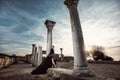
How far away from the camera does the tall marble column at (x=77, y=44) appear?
13.2ft

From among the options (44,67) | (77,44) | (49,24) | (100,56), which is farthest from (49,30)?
(100,56)

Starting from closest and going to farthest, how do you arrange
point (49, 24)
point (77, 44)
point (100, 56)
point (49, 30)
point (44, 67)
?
point (77, 44)
point (44, 67)
point (49, 24)
point (49, 30)
point (100, 56)

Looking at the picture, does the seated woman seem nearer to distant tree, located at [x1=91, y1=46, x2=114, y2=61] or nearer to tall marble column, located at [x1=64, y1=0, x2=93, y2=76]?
tall marble column, located at [x1=64, y1=0, x2=93, y2=76]

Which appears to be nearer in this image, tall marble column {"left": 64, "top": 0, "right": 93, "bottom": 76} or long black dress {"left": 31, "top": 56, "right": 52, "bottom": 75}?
tall marble column {"left": 64, "top": 0, "right": 93, "bottom": 76}

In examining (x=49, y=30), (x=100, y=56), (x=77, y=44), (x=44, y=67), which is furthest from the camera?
(x=100, y=56)

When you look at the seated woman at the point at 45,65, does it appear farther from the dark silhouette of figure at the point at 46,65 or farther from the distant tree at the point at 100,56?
the distant tree at the point at 100,56

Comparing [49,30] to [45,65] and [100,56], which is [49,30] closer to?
[45,65]

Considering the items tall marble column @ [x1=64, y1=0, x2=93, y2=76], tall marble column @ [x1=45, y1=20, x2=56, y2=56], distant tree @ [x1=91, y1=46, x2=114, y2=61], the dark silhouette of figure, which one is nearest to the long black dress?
the dark silhouette of figure

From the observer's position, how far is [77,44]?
440 cm

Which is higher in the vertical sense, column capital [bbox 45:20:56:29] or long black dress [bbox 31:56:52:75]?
column capital [bbox 45:20:56:29]

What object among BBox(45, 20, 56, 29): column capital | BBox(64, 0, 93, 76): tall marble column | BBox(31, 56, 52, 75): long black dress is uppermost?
BBox(45, 20, 56, 29): column capital

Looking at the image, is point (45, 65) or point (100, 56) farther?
point (100, 56)

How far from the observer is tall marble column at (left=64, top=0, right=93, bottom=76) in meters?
4.02

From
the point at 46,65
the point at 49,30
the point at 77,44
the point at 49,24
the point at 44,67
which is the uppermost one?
the point at 49,24
